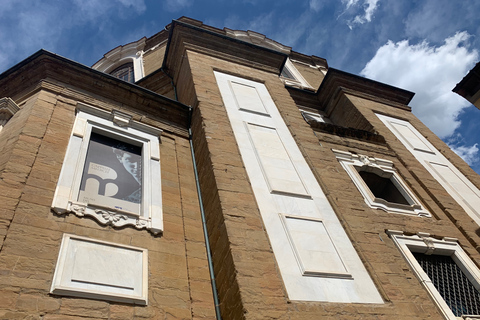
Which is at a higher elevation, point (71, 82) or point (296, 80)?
point (296, 80)

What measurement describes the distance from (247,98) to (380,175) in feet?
13.0

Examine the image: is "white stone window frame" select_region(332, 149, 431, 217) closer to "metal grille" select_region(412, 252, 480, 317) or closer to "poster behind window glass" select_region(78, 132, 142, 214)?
"metal grille" select_region(412, 252, 480, 317)

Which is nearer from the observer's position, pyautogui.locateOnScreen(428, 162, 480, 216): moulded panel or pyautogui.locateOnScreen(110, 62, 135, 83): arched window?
pyautogui.locateOnScreen(428, 162, 480, 216): moulded panel

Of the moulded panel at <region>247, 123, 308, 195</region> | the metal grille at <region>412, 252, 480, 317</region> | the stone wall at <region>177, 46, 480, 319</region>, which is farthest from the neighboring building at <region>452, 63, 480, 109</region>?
the moulded panel at <region>247, 123, 308, 195</region>

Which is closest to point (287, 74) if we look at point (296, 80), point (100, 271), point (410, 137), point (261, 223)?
point (296, 80)

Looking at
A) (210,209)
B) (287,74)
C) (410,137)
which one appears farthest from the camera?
(287,74)

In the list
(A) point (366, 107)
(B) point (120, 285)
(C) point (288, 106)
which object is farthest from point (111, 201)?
(A) point (366, 107)

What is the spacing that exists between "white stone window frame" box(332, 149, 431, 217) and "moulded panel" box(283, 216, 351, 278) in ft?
8.57

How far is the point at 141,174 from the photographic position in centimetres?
679

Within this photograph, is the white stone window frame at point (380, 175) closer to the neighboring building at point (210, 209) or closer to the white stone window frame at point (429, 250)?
the neighboring building at point (210, 209)

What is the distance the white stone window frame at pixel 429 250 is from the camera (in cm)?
669

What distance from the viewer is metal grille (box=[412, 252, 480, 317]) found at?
6527 mm

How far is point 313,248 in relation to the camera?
18.4 feet

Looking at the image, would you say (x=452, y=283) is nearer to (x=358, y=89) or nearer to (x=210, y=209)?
(x=210, y=209)
